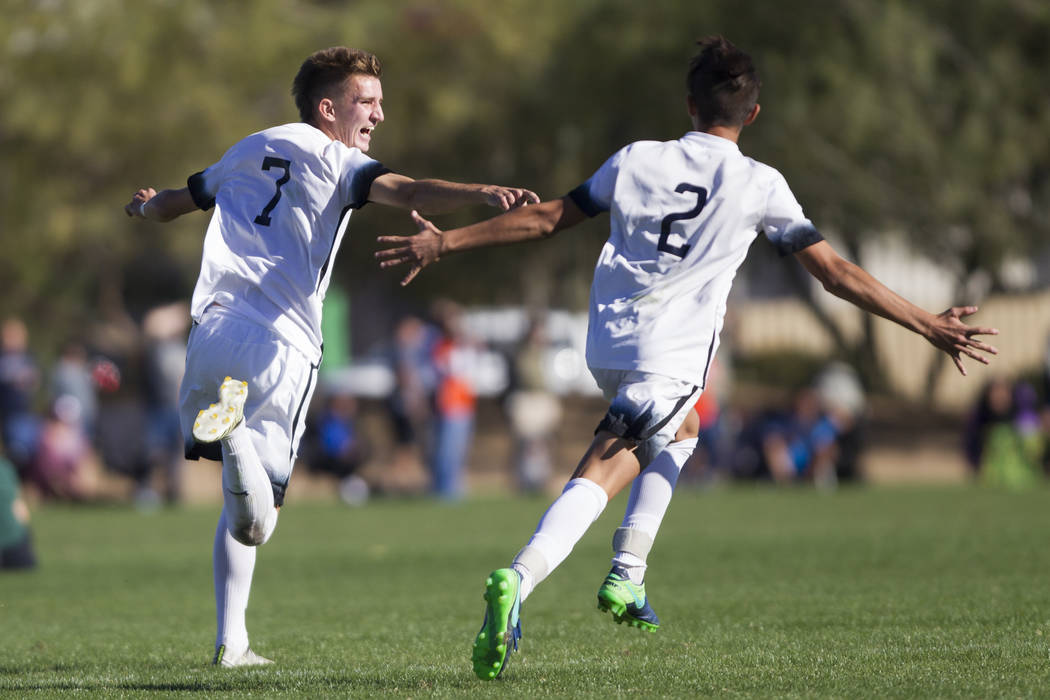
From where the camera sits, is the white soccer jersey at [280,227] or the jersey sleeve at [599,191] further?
the white soccer jersey at [280,227]

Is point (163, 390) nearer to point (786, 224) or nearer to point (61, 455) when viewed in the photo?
point (61, 455)

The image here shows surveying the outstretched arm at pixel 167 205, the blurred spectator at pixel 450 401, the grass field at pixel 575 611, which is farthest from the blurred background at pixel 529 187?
the outstretched arm at pixel 167 205

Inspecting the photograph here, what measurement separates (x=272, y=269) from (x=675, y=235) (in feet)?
5.15

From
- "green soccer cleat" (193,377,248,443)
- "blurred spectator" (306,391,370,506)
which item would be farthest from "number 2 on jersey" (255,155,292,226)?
"blurred spectator" (306,391,370,506)

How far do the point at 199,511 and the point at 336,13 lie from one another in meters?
13.7

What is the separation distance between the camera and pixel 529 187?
2884cm

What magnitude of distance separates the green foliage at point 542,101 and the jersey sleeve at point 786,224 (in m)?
18.3

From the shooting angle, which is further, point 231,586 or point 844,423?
point 844,423

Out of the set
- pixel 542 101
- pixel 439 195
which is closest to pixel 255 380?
pixel 439 195

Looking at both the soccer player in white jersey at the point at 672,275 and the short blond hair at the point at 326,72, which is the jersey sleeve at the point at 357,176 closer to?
the soccer player in white jersey at the point at 672,275

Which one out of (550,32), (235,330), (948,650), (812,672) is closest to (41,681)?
(235,330)

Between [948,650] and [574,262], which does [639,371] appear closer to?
[948,650]

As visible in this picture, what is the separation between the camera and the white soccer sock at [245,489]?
5.99 meters

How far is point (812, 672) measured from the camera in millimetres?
5797
